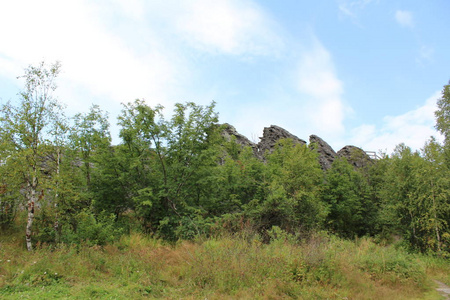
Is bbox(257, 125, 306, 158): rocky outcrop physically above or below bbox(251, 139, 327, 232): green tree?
above

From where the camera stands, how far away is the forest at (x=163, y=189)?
10.1 meters

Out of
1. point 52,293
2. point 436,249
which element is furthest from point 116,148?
point 436,249

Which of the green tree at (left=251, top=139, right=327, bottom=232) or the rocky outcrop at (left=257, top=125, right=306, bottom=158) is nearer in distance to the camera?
the green tree at (left=251, top=139, right=327, bottom=232)

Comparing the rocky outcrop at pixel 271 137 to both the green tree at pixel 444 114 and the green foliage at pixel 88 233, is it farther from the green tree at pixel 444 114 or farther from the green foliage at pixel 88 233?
the green foliage at pixel 88 233

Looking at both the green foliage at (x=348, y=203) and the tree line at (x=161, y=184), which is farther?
the green foliage at (x=348, y=203)

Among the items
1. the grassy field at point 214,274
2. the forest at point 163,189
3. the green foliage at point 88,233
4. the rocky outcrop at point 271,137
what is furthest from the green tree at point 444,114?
the green foliage at point 88,233

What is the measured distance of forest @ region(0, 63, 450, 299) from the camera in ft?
33.1

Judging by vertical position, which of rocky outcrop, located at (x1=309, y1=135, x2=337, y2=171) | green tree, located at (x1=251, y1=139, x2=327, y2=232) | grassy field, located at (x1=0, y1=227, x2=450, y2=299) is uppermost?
rocky outcrop, located at (x1=309, y1=135, x2=337, y2=171)

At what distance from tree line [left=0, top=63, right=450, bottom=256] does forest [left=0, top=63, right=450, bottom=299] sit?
50mm

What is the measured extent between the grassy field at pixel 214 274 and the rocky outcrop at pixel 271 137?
24205 millimetres

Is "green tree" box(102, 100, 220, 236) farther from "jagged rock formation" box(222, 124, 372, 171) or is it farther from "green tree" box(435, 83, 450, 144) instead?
"green tree" box(435, 83, 450, 144)

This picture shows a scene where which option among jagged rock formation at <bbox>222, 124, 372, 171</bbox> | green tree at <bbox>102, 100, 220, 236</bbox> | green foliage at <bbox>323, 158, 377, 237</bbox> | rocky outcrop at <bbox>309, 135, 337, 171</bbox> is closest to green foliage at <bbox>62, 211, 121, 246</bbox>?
green tree at <bbox>102, 100, 220, 236</bbox>

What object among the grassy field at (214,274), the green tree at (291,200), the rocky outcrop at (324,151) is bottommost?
the grassy field at (214,274)

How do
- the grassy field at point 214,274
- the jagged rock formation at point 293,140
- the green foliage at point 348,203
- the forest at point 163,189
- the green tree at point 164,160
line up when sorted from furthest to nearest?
the jagged rock formation at point 293,140 → the green foliage at point 348,203 → the green tree at point 164,160 → the forest at point 163,189 → the grassy field at point 214,274
